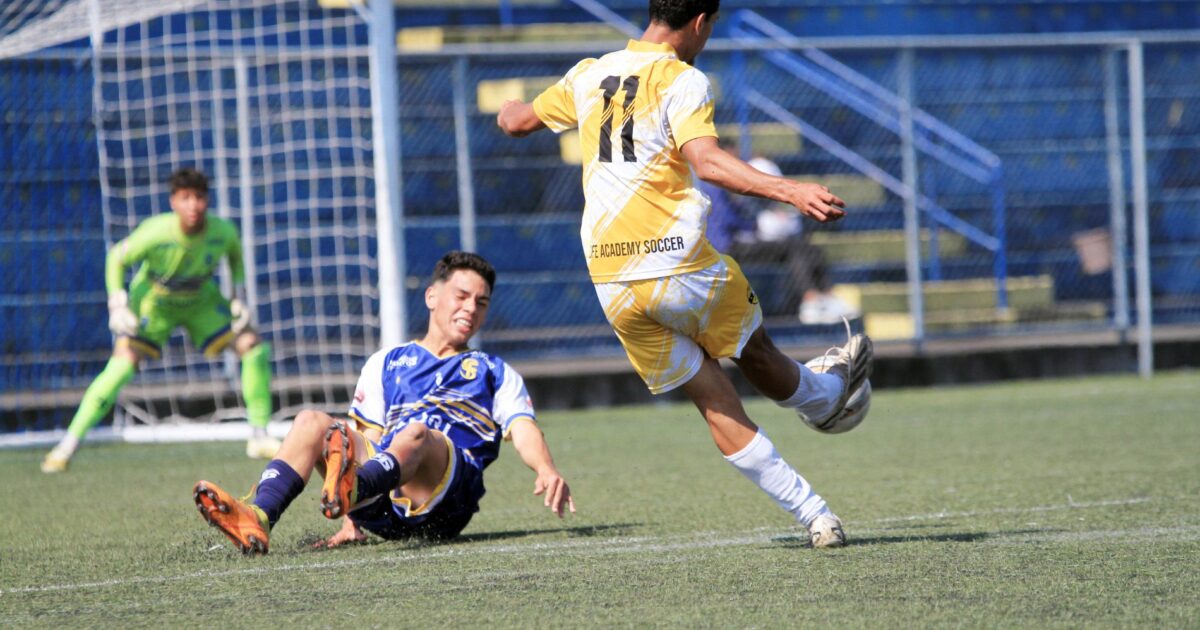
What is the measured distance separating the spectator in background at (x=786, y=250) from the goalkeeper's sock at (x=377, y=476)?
28.3 ft

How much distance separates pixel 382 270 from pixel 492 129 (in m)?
5.06

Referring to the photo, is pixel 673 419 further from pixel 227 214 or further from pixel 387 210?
pixel 227 214

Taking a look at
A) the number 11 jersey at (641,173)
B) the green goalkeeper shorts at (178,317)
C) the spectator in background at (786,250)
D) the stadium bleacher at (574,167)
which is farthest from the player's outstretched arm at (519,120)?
the spectator in background at (786,250)

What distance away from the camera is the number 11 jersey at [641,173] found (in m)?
4.58

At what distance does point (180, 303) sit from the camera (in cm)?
957

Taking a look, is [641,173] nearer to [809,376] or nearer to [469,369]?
[809,376]

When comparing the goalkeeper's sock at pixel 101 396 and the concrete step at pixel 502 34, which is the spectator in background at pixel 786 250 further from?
the goalkeeper's sock at pixel 101 396

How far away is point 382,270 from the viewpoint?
10.1m

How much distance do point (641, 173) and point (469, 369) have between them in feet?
3.34

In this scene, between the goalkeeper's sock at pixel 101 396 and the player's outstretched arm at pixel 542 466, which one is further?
the goalkeeper's sock at pixel 101 396

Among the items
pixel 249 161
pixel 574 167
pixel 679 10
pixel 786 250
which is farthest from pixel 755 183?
pixel 574 167

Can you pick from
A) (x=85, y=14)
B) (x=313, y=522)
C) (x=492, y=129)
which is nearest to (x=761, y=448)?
(x=313, y=522)

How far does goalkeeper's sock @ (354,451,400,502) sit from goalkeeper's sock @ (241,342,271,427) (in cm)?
483

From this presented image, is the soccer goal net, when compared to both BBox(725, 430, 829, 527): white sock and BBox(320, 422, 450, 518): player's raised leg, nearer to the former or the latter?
BBox(320, 422, 450, 518): player's raised leg
